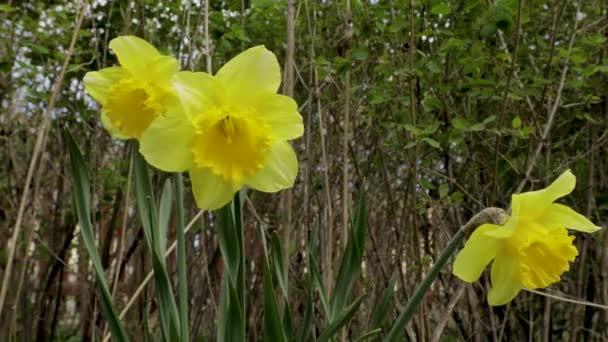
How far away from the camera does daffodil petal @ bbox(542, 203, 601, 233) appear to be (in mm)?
597

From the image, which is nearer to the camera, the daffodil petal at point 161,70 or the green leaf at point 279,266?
the daffodil petal at point 161,70

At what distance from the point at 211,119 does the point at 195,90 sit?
0.03 meters

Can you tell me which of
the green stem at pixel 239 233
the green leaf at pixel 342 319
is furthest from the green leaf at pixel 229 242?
the green leaf at pixel 342 319

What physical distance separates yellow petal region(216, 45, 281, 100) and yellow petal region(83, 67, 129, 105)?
11 centimetres

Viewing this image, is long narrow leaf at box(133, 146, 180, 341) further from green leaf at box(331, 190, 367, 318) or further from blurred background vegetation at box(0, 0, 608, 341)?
blurred background vegetation at box(0, 0, 608, 341)

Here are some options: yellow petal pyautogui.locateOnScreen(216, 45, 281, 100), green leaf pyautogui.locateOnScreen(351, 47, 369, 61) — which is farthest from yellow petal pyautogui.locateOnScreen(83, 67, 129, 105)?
green leaf pyautogui.locateOnScreen(351, 47, 369, 61)

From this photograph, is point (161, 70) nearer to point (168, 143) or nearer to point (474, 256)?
point (168, 143)

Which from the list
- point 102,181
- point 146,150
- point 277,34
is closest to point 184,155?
point 146,150

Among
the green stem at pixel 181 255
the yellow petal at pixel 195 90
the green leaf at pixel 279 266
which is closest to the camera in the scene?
the yellow petal at pixel 195 90

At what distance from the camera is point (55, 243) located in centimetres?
219

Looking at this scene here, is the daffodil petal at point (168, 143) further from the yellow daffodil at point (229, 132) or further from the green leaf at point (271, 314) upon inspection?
the green leaf at point (271, 314)

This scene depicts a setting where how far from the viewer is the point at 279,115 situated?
589mm

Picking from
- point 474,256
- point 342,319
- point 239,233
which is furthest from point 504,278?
point 239,233

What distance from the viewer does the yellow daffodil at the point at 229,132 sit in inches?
22.2
